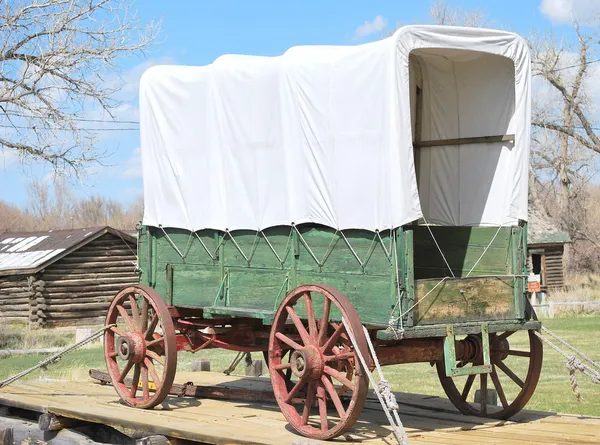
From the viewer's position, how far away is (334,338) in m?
7.41

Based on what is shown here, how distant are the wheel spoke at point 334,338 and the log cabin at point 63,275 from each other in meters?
23.1

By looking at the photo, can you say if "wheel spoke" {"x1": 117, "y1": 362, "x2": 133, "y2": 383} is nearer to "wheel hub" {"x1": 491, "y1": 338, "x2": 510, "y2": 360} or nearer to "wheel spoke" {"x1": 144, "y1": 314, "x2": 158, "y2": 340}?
"wheel spoke" {"x1": 144, "y1": 314, "x2": 158, "y2": 340}

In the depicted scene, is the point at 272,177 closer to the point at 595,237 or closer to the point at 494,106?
the point at 494,106

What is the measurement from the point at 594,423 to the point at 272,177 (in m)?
3.35

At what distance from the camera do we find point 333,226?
26.3 feet

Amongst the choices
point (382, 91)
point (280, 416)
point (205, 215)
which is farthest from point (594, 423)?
point (205, 215)

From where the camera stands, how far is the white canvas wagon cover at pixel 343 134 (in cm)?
762

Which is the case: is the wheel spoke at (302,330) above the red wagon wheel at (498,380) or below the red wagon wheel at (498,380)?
above

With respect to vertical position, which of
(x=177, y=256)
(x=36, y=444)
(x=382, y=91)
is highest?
(x=382, y=91)

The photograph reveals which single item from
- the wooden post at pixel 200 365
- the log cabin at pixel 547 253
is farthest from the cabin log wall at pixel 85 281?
the wooden post at pixel 200 365

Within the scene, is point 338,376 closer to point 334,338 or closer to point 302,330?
Answer: point 334,338

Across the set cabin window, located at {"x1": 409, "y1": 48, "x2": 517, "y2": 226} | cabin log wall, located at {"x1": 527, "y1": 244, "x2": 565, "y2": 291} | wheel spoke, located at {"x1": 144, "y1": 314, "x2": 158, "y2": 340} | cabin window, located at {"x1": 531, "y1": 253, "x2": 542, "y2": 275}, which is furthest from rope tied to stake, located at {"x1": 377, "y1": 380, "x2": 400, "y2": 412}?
cabin window, located at {"x1": 531, "y1": 253, "x2": 542, "y2": 275}

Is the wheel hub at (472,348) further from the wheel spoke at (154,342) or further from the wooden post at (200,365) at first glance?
the wooden post at (200,365)

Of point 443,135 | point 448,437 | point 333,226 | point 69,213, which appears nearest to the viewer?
point 448,437
